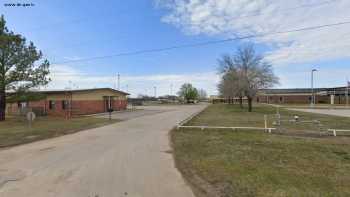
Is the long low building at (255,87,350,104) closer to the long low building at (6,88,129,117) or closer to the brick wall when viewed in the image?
the brick wall

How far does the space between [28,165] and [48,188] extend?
7.63 feet

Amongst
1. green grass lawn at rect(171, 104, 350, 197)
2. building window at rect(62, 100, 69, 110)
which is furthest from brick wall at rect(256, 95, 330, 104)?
green grass lawn at rect(171, 104, 350, 197)

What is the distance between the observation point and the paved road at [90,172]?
4.45 meters

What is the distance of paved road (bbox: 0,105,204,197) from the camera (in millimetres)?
4449

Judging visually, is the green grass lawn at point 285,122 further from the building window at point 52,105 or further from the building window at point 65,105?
the building window at point 52,105

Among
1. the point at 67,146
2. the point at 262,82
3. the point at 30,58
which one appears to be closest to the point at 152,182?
the point at 67,146

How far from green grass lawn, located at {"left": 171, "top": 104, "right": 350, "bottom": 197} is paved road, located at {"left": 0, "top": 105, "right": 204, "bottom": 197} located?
1.85 ft

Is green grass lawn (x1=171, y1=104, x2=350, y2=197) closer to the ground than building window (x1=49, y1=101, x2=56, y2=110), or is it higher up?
closer to the ground

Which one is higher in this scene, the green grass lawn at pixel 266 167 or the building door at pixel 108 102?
the building door at pixel 108 102

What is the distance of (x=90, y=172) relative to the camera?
5.66 metres

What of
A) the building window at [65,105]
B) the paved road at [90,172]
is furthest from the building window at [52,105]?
the paved road at [90,172]

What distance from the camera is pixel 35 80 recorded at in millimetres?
19578

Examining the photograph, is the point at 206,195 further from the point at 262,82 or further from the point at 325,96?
the point at 325,96

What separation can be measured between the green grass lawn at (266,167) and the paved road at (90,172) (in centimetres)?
57
